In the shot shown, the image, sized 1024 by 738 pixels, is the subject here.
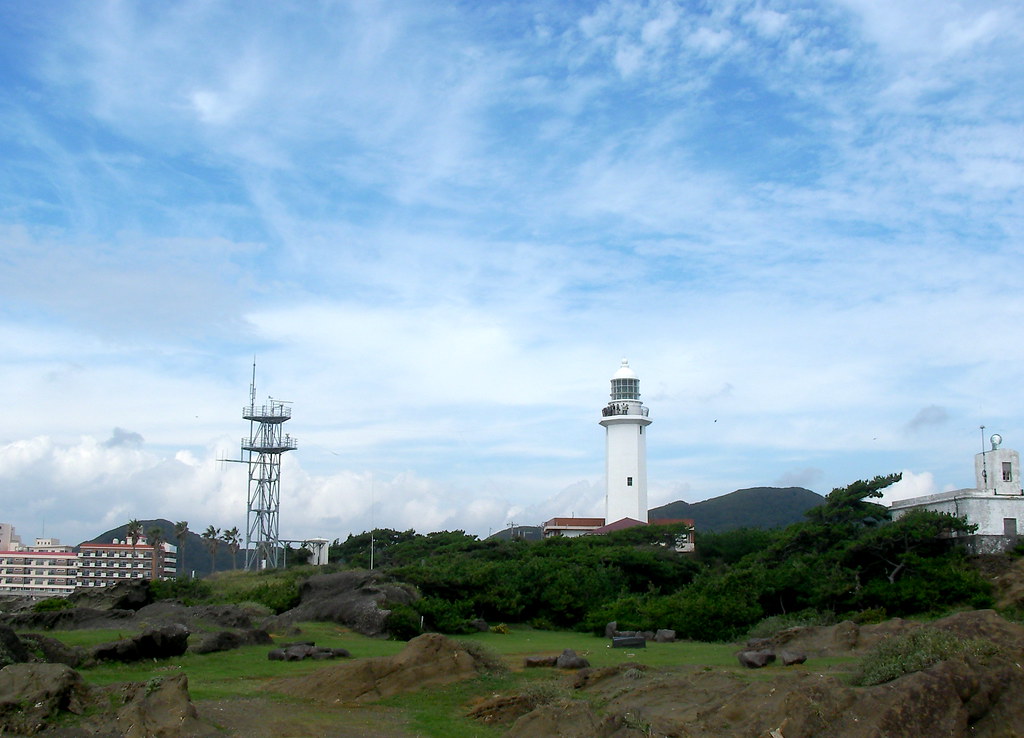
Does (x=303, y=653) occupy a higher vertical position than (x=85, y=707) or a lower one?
lower

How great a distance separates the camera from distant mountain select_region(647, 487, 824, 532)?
124625mm

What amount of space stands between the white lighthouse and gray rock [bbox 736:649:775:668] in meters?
35.2

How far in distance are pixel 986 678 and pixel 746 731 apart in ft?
11.5

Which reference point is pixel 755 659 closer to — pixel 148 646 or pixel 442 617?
A: pixel 442 617

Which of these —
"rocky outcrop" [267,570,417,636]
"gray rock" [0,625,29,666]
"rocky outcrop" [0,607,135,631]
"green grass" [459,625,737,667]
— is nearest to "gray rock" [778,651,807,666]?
Result: "green grass" [459,625,737,667]

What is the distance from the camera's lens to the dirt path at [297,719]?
504 inches

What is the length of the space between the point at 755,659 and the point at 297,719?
9650 millimetres

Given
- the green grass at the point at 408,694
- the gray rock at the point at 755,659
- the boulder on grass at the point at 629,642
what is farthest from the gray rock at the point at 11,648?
the boulder on grass at the point at 629,642

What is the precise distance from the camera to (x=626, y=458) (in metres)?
55.0

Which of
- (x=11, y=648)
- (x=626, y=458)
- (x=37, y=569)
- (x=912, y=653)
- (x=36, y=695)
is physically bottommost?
(x=37, y=569)

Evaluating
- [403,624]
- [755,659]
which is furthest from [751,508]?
[755,659]

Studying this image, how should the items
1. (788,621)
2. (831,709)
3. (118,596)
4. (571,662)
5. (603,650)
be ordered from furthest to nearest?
(118,596)
(788,621)
(603,650)
(571,662)
(831,709)

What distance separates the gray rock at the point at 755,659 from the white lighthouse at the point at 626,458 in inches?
1386

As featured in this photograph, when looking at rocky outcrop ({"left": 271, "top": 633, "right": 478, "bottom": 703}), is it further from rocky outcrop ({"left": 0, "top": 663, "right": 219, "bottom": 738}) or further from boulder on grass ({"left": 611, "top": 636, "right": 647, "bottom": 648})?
boulder on grass ({"left": 611, "top": 636, "right": 647, "bottom": 648})
